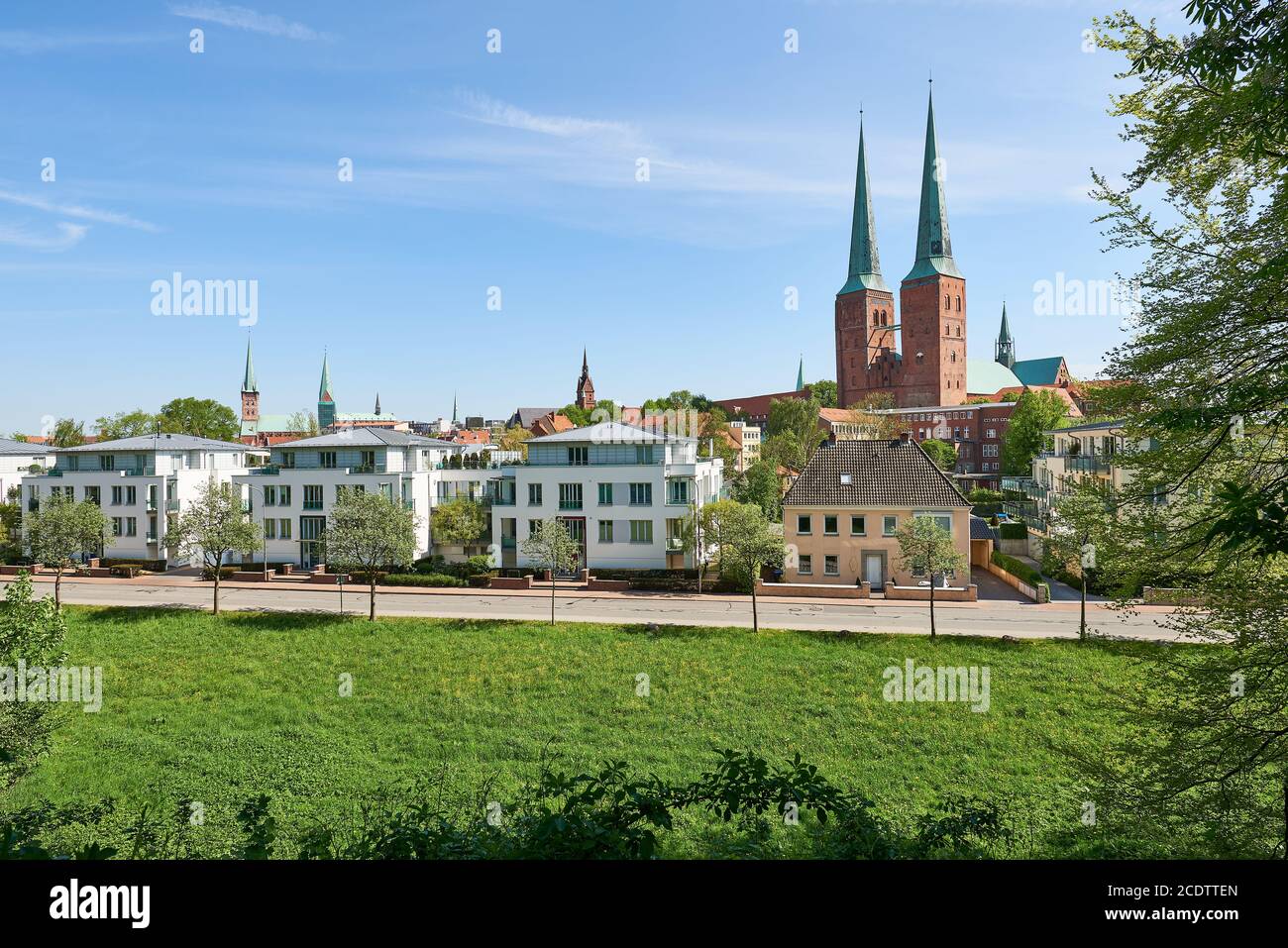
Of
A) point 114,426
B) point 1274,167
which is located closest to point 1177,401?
point 1274,167

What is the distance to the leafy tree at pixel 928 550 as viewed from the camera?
2795 centimetres

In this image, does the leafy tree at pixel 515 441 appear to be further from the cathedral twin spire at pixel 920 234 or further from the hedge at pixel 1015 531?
the cathedral twin spire at pixel 920 234

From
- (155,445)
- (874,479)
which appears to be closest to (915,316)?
(874,479)

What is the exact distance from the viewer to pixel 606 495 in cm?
3975

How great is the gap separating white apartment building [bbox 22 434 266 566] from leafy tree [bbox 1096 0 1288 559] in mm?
50045

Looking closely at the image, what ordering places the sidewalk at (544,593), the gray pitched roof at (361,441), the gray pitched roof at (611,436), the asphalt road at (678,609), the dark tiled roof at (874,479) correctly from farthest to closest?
the gray pitched roof at (361,441)
the gray pitched roof at (611,436)
the dark tiled roof at (874,479)
the sidewalk at (544,593)
the asphalt road at (678,609)

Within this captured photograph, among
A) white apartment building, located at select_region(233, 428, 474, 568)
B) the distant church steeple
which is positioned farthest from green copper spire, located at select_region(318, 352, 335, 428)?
white apartment building, located at select_region(233, 428, 474, 568)

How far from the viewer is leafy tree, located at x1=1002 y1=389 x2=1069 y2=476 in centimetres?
6862

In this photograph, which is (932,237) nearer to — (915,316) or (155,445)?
(915,316)

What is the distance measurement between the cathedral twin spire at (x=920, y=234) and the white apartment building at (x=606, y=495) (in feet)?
337

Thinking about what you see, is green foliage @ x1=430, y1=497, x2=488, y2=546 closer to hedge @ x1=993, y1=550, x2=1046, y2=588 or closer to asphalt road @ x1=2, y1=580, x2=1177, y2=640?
asphalt road @ x1=2, y1=580, x2=1177, y2=640

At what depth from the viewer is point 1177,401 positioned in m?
8.06

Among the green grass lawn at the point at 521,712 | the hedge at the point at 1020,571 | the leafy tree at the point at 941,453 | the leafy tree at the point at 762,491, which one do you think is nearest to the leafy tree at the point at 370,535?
the green grass lawn at the point at 521,712
